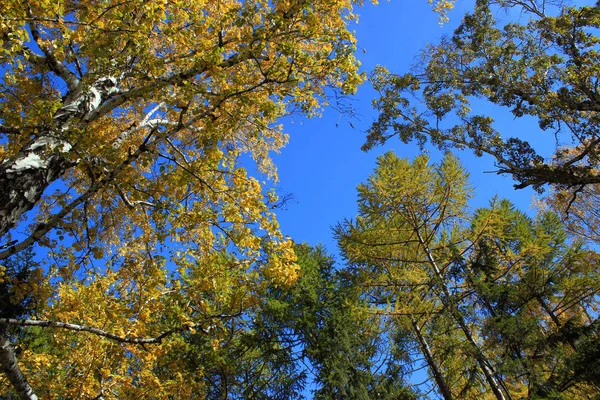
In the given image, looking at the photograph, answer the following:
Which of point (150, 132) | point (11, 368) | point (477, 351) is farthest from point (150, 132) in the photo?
point (477, 351)

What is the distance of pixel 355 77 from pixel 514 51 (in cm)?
812

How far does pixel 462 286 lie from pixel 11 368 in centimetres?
689

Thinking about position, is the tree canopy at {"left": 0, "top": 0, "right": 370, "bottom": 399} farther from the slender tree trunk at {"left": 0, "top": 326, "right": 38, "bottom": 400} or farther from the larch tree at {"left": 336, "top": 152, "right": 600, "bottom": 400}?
the larch tree at {"left": 336, "top": 152, "right": 600, "bottom": 400}

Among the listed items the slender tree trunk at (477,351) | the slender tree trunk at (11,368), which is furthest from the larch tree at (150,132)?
the slender tree trunk at (477,351)

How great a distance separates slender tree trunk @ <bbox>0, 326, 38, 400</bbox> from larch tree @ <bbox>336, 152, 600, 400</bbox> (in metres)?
5.15

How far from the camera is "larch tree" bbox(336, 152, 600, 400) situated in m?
5.99

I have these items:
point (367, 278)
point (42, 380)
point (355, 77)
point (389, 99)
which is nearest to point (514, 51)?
point (389, 99)

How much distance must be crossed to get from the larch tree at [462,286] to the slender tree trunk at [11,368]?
5.15 m

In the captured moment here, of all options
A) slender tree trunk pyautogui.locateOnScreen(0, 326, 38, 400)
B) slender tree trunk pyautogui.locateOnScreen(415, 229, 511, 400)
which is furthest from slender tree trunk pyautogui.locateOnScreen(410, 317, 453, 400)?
slender tree trunk pyautogui.locateOnScreen(0, 326, 38, 400)

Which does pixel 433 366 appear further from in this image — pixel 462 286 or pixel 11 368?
pixel 11 368

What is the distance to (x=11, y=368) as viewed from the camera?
3576 millimetres

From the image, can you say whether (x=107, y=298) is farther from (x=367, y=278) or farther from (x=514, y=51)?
(x=514, y=51)

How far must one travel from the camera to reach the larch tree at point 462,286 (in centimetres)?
599

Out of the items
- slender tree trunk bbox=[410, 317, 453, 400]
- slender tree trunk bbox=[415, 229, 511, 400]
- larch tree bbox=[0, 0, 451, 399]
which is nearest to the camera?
larch tree bbox=[0, 0, 451, 399]
